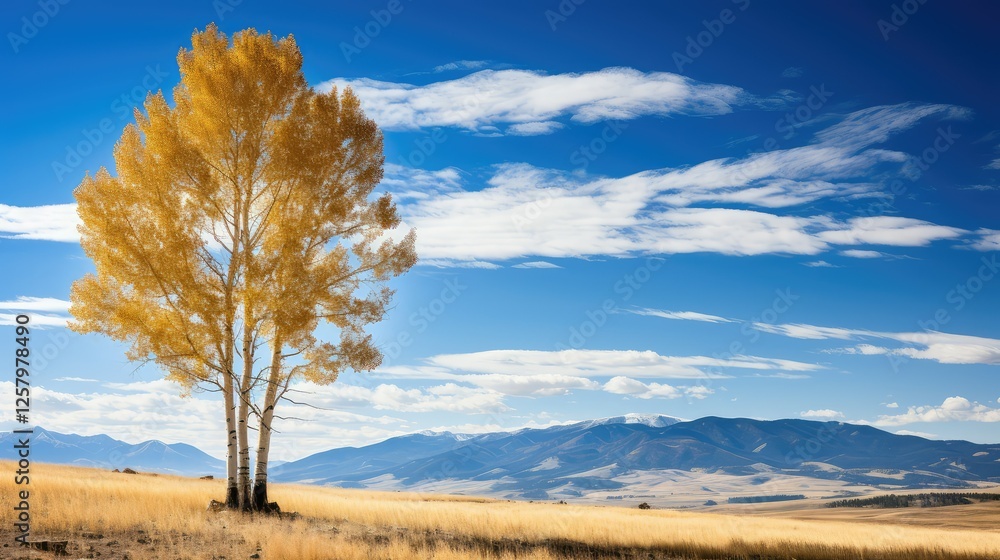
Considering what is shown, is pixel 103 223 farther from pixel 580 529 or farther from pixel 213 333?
pixel 580 529

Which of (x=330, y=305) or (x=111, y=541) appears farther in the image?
(x=330, y=305)

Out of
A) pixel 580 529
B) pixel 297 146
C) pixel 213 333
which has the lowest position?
pixel 580 529

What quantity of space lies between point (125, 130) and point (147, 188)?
6.82 feet

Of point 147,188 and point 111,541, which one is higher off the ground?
point 147,188

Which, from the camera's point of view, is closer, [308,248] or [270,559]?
[270,559]

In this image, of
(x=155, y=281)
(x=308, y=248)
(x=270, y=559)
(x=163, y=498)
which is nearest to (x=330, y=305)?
(x=308, y=248)

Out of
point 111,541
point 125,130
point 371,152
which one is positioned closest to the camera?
point 111,541

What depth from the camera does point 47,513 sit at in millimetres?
17859

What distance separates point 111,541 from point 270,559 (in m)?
4.70

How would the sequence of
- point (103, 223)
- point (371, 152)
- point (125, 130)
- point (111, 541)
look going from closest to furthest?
1. point (111, 541)
2. point (103, 223)
3. point (125, 130)
4. point (371, 152)

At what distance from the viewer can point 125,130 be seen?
21.6 meters

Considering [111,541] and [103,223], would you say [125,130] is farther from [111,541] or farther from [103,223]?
[111,541]

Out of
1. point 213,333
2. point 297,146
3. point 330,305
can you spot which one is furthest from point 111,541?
point 297,146

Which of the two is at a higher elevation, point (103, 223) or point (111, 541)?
point (103, 223)
